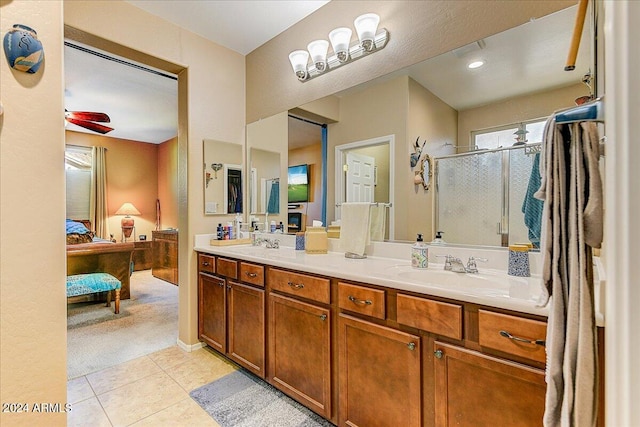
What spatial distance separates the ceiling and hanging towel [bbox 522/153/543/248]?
40 cm

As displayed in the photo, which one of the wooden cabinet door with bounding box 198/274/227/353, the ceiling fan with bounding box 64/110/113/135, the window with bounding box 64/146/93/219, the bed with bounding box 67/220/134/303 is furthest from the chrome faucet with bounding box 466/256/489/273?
the window with bounding box 64/146/93/219

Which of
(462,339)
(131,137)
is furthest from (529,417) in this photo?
(131,137)

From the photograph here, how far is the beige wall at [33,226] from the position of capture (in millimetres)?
1153

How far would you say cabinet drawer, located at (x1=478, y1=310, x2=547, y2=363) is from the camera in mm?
982

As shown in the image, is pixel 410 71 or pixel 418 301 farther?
pixel 410 71

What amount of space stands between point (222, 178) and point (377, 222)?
1.59 m

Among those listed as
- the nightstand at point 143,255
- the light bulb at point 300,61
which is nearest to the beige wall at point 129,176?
the nightstand at point 143,255

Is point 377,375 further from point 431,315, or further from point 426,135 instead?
point 426,135

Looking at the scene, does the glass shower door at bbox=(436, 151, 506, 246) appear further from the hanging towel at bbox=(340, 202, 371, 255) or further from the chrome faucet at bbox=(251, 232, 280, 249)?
the chrome faucet at bbox=(251, 232, 280, 249)

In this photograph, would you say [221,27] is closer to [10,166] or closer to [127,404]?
[10,166]

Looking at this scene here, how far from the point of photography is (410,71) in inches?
73.9

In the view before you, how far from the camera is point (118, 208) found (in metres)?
6.24

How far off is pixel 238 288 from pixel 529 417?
5.63 feet

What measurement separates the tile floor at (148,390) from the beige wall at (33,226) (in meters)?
0.61
